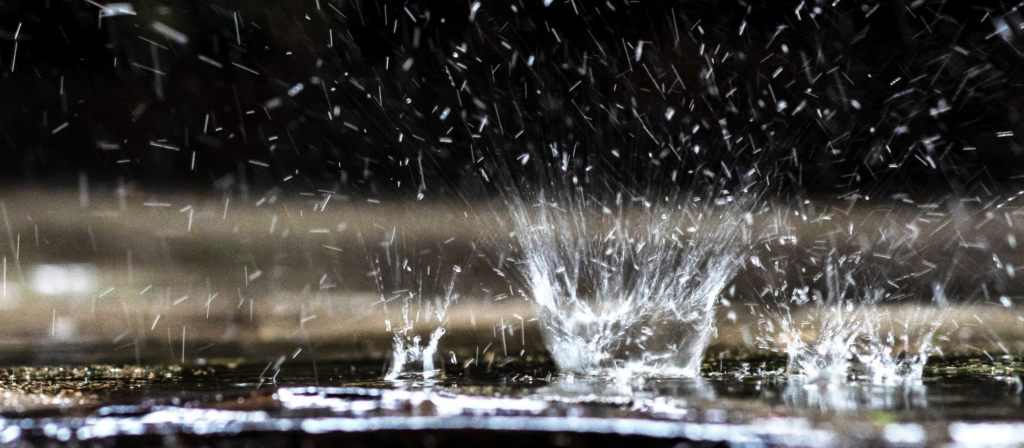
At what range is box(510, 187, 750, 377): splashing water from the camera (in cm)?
328

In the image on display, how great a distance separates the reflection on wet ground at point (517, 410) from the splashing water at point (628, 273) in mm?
402

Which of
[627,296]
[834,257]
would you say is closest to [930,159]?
[834,257]

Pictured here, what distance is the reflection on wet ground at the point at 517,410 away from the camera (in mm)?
1728

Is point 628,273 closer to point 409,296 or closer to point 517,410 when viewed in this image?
point 409,296

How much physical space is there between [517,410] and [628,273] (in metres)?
2.39

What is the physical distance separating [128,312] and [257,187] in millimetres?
1234

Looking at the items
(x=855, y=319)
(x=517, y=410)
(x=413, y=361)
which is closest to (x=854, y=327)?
(x=855, y=319)

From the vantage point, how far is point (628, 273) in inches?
170

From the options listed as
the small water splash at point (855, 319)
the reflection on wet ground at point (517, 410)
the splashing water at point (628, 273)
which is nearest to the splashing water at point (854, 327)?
the small water splash at point (855, 319)

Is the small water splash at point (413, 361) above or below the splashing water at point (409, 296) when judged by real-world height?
below

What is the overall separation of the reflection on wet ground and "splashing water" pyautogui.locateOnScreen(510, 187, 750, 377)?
402 millimetres

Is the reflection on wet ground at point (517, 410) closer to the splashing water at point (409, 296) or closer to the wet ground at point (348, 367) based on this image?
the wet ground at point (348, 367)

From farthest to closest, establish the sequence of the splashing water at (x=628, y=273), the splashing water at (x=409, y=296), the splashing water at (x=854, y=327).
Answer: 1. the splashing water at (x=409, y=296)
2. the splashing water at (x=628, y=273)
3. the splashing water at (x=854, y=327)

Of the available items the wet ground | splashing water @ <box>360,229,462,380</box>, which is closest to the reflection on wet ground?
the wet ground
